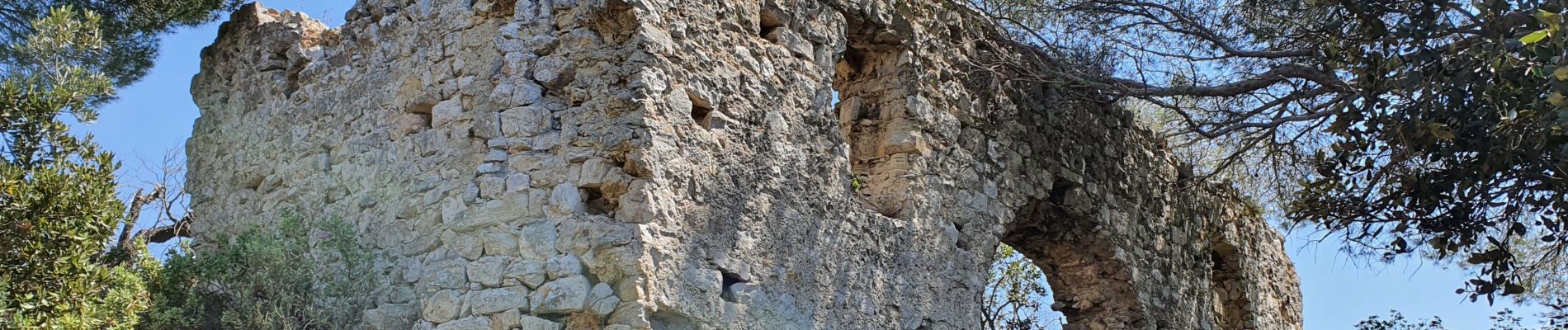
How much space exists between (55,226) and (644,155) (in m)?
2.30

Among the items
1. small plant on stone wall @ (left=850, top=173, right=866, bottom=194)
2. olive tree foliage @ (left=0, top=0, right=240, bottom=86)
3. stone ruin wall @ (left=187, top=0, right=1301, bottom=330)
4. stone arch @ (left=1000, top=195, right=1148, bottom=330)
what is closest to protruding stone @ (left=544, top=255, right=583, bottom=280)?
stone ruin wall @ (left=187, top=0, right=1301, bottom=330)

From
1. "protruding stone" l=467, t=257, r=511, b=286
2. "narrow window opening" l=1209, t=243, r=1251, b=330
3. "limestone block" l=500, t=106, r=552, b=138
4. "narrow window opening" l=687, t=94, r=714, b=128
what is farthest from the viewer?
"narrow window opening" l=1209, t=243, r=1251, b=330

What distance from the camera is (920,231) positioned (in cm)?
641

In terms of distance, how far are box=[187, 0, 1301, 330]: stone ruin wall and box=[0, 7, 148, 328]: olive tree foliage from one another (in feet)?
2.47

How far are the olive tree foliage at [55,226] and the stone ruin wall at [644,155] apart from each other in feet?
2.47

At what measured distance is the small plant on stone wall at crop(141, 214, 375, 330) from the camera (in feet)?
17.9

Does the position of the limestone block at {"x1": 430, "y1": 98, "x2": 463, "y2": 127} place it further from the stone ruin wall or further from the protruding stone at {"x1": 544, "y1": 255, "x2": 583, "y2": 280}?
the protruding stone at {"x1": 544, "y1": 255, "x2": 583, "y2": 280}

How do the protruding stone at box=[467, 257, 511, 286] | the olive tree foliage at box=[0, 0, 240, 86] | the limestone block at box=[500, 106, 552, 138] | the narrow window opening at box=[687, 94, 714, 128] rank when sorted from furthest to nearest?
the olive tree foliage at box=[0, 0, 240, 86]
the narrow window opening at box=[687, 94, 714, 128]
the limestone block at box=[500, 106, 552, 138]
the protruding stone at box=[467, 257, 511, 286]

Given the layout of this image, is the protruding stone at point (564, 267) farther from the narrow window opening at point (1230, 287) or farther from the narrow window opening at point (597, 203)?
the narrow window opening at point (1230, 287)

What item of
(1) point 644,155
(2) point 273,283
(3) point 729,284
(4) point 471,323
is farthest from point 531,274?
(2) point 273,283

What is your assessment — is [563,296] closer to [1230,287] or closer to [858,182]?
[858,182]

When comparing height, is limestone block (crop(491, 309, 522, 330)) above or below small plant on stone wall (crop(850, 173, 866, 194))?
below

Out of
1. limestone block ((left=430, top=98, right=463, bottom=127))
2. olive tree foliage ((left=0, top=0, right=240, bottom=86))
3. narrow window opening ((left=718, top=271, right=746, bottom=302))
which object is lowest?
narrow window opening ((left=718, top=271, right=746, bottom=302))

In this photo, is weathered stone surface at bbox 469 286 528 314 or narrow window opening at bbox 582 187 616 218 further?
narrow window opening at bbox 582 187 616 218
